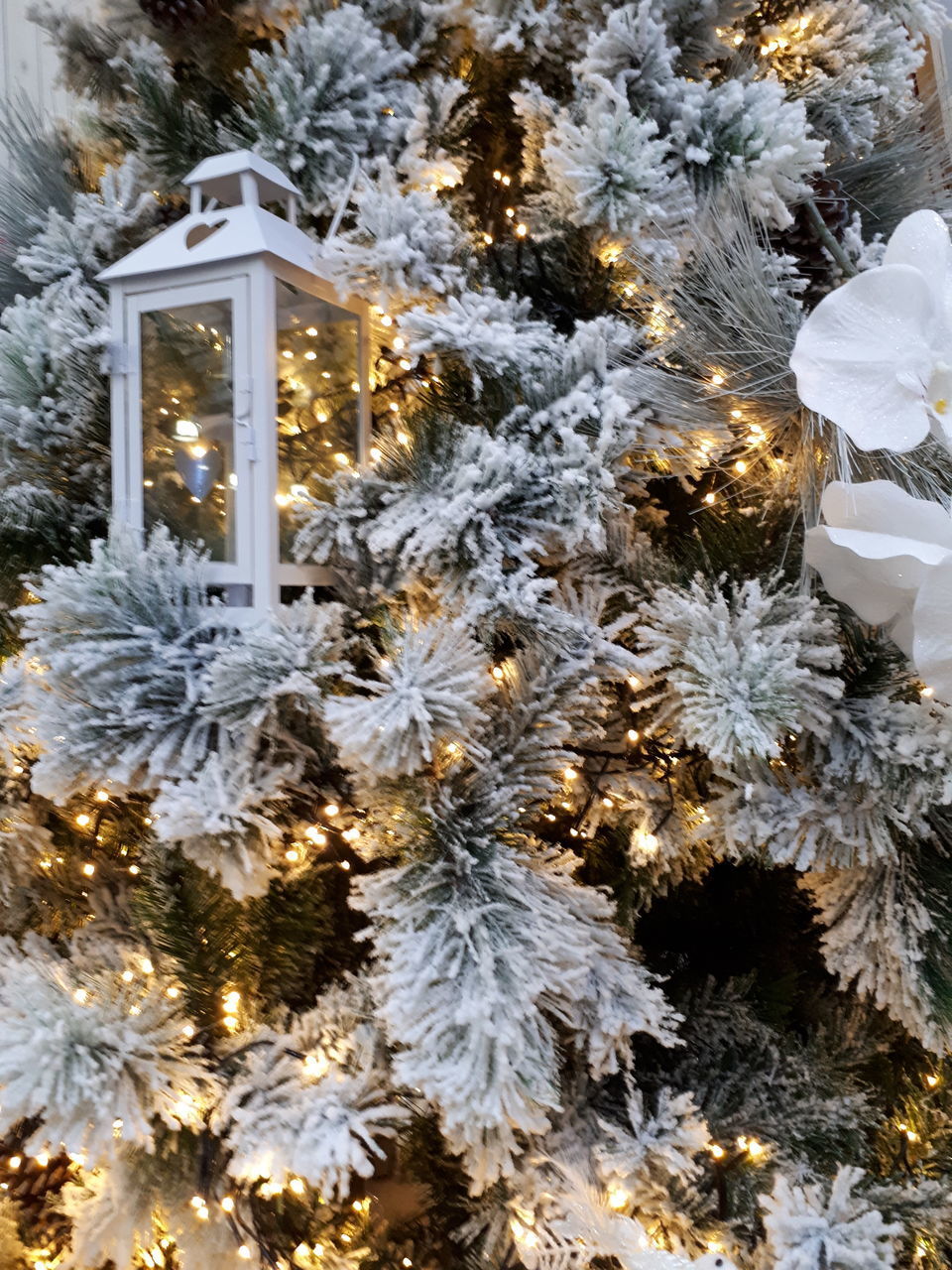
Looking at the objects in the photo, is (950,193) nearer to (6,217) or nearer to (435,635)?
(435,635)

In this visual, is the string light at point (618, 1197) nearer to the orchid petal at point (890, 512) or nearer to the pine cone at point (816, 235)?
the orchid petal at point (890, 512)

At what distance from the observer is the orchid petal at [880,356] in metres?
0.35

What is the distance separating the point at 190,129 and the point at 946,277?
43 centimetres

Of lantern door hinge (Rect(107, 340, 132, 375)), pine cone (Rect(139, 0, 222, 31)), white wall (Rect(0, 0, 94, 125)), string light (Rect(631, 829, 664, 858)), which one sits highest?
white wall (Rect(0, 0, 94, 125))

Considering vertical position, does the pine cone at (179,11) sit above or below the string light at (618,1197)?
above

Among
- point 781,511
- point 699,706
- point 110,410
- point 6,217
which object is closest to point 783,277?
point 781,511

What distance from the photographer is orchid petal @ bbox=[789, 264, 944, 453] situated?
351 mm

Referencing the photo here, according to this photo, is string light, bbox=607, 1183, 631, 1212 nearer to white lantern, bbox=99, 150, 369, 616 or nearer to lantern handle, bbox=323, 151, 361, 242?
white lantern, bbox=99, 150, 369, 616

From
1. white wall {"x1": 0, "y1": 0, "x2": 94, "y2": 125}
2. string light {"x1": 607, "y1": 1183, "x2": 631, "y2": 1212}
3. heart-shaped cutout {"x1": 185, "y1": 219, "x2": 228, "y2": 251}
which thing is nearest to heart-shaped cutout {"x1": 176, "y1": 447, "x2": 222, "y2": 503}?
heart-shaped cutout {"x1": 185, "y1": 219, "x2": 228, "y2": 251}

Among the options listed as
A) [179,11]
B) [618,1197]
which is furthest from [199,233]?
[618,1197]

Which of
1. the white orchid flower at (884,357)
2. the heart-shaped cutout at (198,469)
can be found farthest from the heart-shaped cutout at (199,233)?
the white orchid flower at (884,357)

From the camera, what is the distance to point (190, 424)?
46cm

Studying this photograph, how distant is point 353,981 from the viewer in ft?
1.64

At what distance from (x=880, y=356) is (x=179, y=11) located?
0.46 meters
